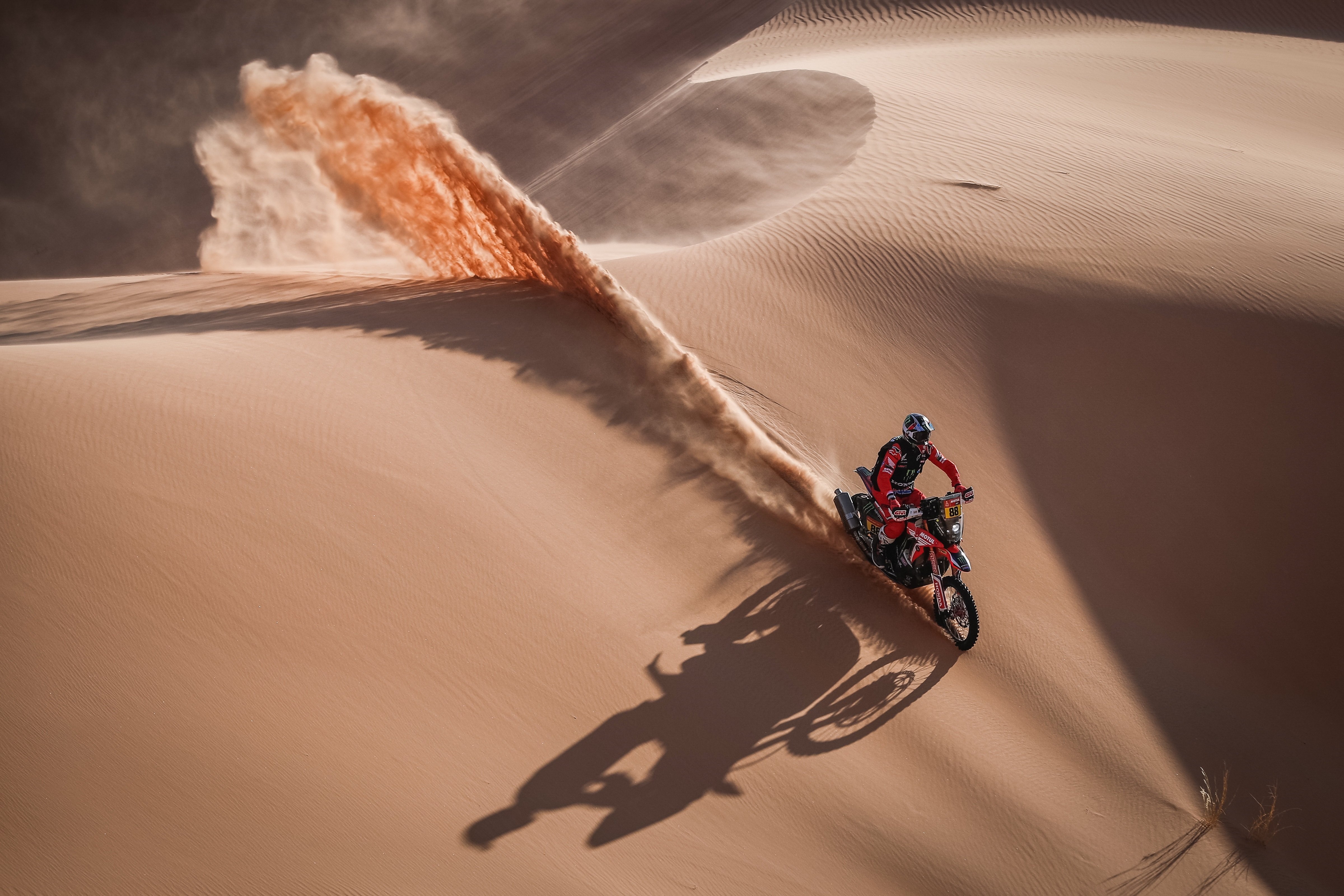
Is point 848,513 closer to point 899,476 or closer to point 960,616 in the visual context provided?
point 899,476

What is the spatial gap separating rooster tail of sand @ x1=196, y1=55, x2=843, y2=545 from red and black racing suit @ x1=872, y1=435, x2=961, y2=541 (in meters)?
0.72

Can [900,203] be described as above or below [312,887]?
above

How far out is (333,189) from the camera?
11.2m

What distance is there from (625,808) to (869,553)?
Result: 3.00m

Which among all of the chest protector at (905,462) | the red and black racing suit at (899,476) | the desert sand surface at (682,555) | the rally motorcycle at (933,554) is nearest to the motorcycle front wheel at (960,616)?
the rally motorcycle at (933,554)

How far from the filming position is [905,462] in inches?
271

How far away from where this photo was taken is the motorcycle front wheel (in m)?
6.53

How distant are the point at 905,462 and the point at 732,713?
2423mm

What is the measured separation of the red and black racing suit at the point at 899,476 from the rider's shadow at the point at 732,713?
882mm

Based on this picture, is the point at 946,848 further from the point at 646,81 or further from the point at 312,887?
the point at 646,81

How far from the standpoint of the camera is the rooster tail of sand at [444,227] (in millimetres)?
7957

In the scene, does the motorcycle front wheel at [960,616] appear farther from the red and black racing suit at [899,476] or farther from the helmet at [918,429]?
the helmet at [918,429]

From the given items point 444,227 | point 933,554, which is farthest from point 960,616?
point 444,227

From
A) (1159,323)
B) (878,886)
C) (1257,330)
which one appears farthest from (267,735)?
(1257,330)
